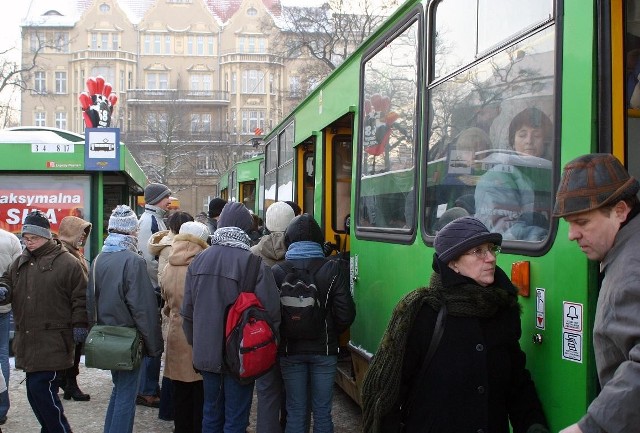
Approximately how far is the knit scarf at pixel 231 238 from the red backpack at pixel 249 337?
185mm

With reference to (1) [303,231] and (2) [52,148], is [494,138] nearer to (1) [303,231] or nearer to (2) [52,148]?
(1) [303,231]

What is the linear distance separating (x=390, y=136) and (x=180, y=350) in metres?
2.10

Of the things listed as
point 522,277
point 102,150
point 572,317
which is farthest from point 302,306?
point 102,150

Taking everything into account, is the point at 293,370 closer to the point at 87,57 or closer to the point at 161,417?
the point at 161,417

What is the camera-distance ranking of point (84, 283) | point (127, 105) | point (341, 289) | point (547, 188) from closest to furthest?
point (547, 188) < point (341, 289) < point (84, 283) < point (127, 105)

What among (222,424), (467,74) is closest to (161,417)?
(222,424)

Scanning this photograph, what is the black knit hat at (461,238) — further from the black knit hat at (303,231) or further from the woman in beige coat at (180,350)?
the woman in beige coat at (180,350)

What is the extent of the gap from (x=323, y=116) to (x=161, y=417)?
3.09m

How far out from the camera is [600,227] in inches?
93.1

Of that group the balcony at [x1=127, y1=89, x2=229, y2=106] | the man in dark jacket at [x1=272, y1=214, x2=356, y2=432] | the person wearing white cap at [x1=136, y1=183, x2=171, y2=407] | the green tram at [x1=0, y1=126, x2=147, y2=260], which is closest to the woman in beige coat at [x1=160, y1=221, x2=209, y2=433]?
the man in dark jacket at [x1=272, y1=214, x2=356, y2=432]

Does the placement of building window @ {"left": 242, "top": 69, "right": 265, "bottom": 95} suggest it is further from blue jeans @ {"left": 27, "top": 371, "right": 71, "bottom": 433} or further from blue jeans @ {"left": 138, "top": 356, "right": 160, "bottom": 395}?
blue jeans @ {"left": 27, "top": 371, "right": 71, "bottom": 433}

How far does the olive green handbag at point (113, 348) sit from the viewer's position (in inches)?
187

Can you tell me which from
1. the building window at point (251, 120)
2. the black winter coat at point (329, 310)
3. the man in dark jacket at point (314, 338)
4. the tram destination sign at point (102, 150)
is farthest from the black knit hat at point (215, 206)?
the building window at point (251, 120)

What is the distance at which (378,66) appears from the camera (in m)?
5.35
